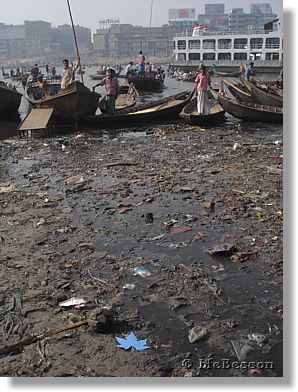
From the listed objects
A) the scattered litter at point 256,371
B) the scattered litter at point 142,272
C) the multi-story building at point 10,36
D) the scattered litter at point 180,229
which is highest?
the multi-story building at point 10,36

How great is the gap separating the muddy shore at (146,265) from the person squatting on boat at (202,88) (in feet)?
13.1

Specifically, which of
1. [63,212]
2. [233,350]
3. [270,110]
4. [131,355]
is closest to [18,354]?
[131,355]

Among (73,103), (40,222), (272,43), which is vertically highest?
(272,43)

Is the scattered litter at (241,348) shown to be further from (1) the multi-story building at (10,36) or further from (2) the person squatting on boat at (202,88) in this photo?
(2) the person squatting on boat at (202,88)

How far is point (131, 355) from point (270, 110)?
10.9 meters

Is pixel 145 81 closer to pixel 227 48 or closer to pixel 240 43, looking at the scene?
pixel 227 48

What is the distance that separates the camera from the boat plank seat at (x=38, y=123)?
11539mm

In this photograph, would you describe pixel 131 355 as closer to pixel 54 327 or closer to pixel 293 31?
pixel 54 327

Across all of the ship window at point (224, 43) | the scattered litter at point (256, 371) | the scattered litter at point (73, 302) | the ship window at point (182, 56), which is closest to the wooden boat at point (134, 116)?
the scattered litter at point (73, 302)

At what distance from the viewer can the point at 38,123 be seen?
1180cm

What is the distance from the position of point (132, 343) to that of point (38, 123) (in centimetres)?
965

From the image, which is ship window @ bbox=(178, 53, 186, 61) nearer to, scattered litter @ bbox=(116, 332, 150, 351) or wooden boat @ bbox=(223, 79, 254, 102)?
wooden boat @ bbox=(223, 79, 254, 102)

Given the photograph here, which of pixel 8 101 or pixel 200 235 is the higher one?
pixel 8 101

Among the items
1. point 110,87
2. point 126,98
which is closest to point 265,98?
point 110,87
